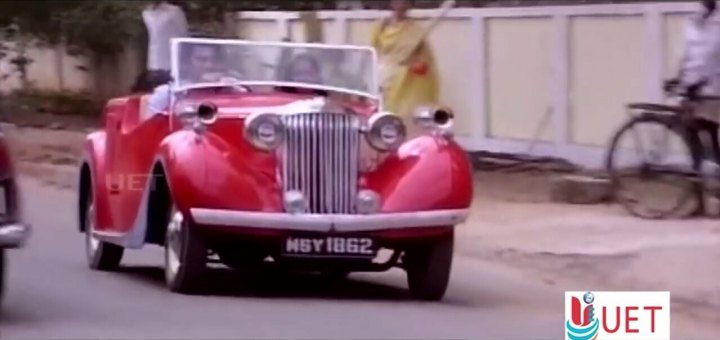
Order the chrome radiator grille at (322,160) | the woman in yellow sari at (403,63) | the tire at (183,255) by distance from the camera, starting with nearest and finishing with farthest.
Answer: the tire at (183,255)
the chrome radiator grille at (322,160)
the woman in yellow sari at (403,63)

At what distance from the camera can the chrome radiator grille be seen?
39.9ft

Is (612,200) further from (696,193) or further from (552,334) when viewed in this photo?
(552,334)

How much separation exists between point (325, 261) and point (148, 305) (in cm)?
112

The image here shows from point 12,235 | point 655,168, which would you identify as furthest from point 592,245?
point 12,235

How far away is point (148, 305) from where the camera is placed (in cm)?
1199

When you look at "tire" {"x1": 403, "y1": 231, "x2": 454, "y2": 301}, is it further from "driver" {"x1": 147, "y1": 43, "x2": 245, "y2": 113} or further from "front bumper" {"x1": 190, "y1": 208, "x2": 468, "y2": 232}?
"driver" {"x1": 147, "y1": 43, "x2": 245, "y2": 113}

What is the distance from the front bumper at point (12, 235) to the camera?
10.4 meters

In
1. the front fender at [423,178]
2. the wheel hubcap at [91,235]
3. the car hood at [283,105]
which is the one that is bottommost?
the wheel hubcap at [91,235]

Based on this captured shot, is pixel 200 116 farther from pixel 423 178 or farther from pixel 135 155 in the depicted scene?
pixel 423 178

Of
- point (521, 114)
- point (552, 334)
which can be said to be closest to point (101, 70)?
point (521, 114)

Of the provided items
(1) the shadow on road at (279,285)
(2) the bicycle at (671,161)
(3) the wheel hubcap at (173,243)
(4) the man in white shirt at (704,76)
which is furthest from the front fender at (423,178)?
(4) the man in white shirt at (704,76)

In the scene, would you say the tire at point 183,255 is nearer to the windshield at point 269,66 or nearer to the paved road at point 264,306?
the paved road at point 264,306

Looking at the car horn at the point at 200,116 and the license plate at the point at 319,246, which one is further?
the car horn at the point at 200,116

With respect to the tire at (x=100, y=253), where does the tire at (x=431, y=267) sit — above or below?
above
